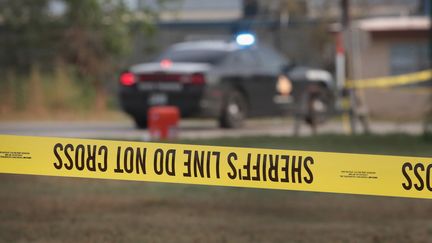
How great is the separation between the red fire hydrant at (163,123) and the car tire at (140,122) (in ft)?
9.97

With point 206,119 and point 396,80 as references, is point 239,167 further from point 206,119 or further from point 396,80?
point 396,80

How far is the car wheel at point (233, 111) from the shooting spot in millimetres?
19688

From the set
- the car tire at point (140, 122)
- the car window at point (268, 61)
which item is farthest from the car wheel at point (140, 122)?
the car window at point (268, 61)

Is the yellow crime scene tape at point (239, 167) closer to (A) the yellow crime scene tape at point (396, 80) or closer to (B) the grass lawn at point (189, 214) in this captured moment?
(B) the grass lawn at point (189, 214)

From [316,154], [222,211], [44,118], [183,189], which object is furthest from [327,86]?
[316,154]

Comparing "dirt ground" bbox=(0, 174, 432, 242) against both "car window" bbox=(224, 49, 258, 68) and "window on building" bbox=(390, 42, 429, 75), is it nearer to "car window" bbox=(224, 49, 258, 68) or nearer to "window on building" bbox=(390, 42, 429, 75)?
"car window" bbox=(224, 49, 258, 68)

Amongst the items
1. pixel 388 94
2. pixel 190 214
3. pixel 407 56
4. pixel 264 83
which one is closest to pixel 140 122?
pixel 264 83

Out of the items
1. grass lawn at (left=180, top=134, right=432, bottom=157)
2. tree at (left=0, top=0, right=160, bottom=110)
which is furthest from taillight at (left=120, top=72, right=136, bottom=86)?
tree at (left=0, top=0, right=160, bottom=110)

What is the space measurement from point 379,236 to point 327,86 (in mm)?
13826

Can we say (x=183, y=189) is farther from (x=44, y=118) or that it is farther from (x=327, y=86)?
(x=44, y=118)

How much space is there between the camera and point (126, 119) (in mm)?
24438

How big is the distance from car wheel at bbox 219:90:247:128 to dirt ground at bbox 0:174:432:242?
756 centimetres

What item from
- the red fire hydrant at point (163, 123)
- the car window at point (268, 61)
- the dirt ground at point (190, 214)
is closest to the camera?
the dirt ground at point (190, 214)

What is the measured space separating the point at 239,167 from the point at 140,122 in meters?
14.6
